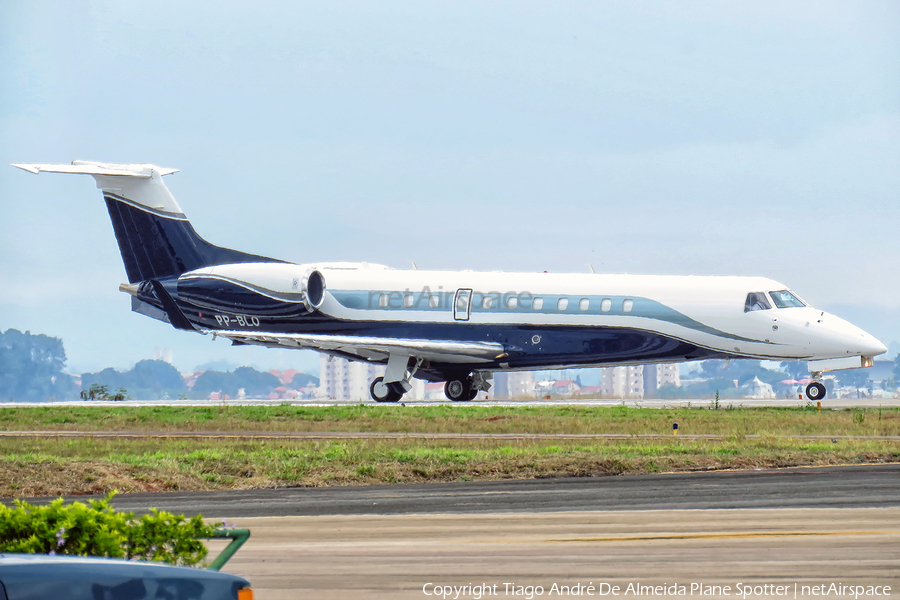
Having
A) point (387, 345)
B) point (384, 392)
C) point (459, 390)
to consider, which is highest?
point (387, 345)

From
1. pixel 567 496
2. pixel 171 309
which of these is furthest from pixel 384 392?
pixel 567 496

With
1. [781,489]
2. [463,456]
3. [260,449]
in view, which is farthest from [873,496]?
[260,449]

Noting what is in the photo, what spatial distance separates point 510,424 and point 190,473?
1297 centimetres

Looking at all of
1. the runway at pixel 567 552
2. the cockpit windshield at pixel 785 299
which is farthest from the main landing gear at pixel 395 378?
the runway at pixel 567 552

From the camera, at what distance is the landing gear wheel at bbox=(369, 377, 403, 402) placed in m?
43.4

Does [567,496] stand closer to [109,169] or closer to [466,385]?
[466,385]

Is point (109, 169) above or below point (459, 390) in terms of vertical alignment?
above

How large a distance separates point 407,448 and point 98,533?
17366mm

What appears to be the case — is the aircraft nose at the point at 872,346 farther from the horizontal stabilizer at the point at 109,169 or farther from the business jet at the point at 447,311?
the horizontal stabilizer at the point at 109,169

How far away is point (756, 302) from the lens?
1535 inches

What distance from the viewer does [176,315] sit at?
43.9 metres

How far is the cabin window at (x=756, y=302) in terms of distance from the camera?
3891cm

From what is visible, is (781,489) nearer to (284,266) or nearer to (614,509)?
(614,509)

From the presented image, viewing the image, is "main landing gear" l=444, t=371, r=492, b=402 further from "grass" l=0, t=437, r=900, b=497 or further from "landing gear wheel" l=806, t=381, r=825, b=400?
"grass" l=0, t=437, r=900, b=497
